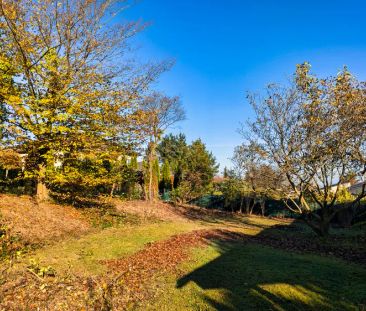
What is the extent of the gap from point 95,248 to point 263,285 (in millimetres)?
5348

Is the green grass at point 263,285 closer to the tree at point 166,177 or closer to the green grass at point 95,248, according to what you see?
the green grass at point 95,248

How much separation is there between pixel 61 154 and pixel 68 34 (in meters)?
5.24

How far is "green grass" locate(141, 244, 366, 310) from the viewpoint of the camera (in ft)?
18.7

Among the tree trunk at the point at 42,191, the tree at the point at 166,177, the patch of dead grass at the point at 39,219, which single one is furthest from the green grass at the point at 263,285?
the tree at the point at 166,177

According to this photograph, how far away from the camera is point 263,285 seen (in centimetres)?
658

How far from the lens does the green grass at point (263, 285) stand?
18.7 ft

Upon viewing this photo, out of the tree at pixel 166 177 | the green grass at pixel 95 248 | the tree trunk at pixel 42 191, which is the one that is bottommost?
the green grass at pixel 95 248

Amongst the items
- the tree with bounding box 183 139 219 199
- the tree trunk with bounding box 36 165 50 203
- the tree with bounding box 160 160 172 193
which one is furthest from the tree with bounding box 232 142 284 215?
the tree trunk with bounding box 36 165 50 203

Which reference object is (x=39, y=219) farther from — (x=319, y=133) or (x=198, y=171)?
(x=198, y=171)

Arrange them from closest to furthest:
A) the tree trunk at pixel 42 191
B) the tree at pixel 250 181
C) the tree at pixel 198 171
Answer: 1. the tree trunk at pixel 42 191
2. the tree at pixel 250 181
3. the tree at pixel 198 171

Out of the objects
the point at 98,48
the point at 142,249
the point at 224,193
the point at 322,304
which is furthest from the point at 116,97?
the point at 224,193

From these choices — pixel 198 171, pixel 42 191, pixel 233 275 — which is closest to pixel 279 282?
pixel 233 275

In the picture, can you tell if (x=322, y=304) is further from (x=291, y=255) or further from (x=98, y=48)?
(x=98, y=48)

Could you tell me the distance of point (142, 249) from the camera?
10.0 m
